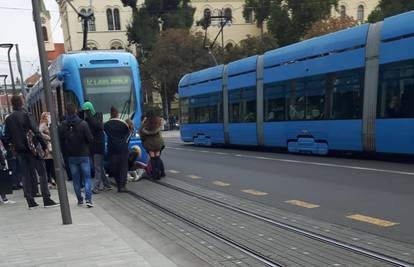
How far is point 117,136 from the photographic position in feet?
34.0

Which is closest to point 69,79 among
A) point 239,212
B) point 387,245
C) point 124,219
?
point 124,219

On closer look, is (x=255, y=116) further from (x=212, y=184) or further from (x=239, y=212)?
(x=239, y=212)

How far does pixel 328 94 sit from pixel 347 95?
0.85m

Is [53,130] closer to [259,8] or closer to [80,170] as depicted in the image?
[80,170]

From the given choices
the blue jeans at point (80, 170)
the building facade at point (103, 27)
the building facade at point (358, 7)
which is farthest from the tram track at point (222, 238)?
the building facade at point (358, 7)

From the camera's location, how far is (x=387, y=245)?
5.30m

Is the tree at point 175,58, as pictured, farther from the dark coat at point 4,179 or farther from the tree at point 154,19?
the dark coat at point 4,179

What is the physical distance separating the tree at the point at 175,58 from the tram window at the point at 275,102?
33.6 meters

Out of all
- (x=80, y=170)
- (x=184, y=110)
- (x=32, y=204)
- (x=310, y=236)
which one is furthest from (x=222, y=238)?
(x=184, y=110)

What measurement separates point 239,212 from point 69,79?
7.39 meters

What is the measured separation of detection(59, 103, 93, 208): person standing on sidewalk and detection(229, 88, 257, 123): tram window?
10353mm

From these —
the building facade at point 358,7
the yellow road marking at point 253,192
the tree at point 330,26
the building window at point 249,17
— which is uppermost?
the building facade at point 358,7

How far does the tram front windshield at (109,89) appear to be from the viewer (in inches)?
510

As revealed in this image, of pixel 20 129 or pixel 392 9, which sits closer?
pixel 20 129
